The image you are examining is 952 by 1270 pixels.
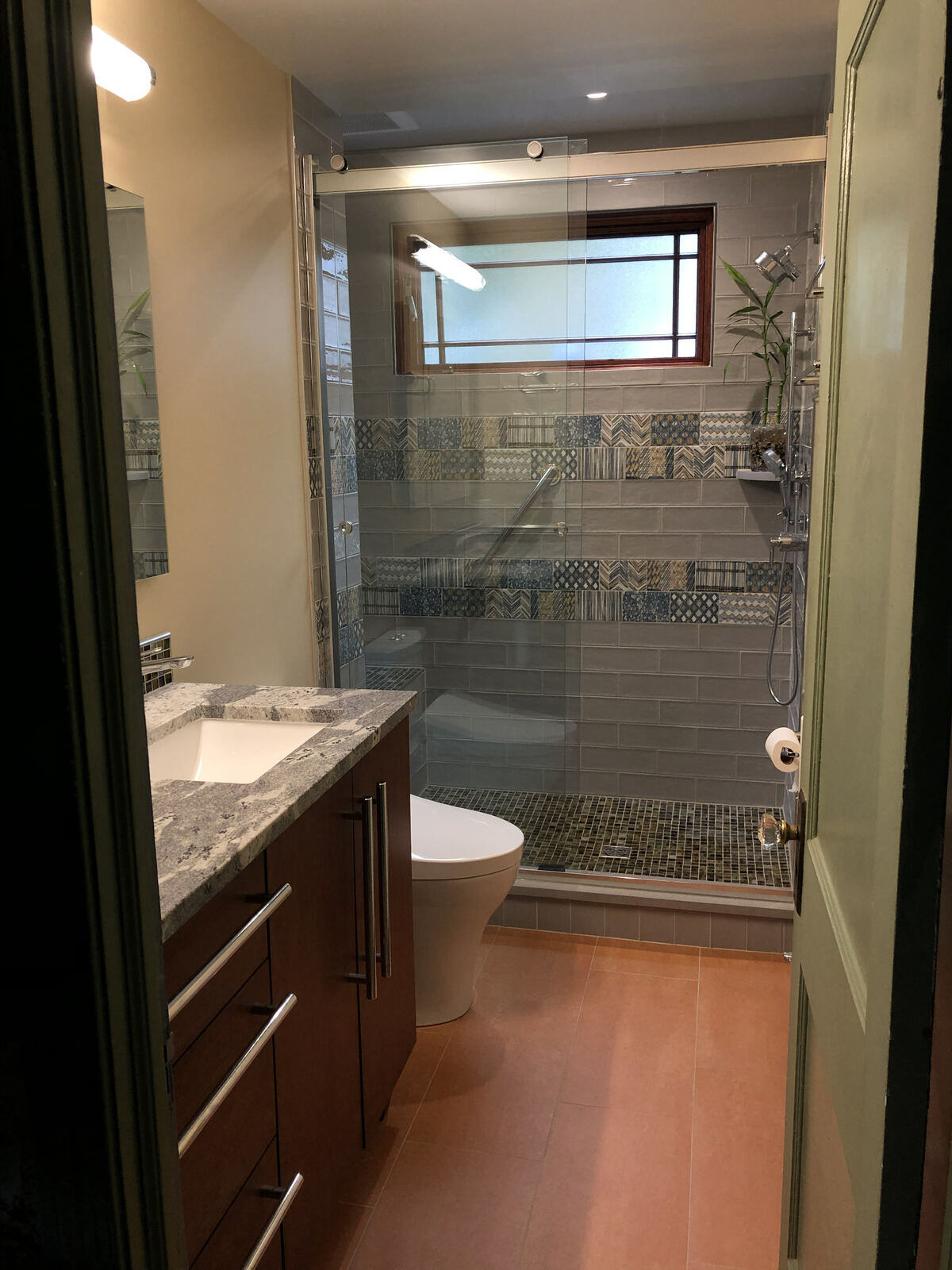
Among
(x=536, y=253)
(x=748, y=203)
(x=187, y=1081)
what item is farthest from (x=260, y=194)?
(x=187, y=1081)

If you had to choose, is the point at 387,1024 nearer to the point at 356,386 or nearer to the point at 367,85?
the point at 356,386

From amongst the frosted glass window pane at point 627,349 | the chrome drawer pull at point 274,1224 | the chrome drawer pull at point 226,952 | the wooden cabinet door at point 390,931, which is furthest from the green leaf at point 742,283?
the chrome drawer pull at point 274,1224

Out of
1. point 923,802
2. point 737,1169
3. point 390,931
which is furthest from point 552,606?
point 923,802

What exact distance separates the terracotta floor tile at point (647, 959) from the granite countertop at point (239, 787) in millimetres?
1202

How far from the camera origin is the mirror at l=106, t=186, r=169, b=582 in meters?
2.05

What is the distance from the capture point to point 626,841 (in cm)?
336

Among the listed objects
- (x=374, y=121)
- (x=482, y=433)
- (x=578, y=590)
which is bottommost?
(x=578, y=590)

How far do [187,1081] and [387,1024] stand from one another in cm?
89

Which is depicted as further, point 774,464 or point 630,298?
point 630,298

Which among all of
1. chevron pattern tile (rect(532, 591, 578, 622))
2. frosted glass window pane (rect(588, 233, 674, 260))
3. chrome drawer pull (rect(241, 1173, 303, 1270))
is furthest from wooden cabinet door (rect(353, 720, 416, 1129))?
frosted glass window pane (rect(588, 233, 674, 260))

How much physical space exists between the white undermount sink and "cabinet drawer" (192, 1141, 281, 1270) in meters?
0.69

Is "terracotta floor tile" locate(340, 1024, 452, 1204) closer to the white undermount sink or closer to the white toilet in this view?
the white toilet

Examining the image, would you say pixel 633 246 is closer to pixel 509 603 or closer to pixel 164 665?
Answer: pixel 509 603

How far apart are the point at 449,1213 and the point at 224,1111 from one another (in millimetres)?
830
